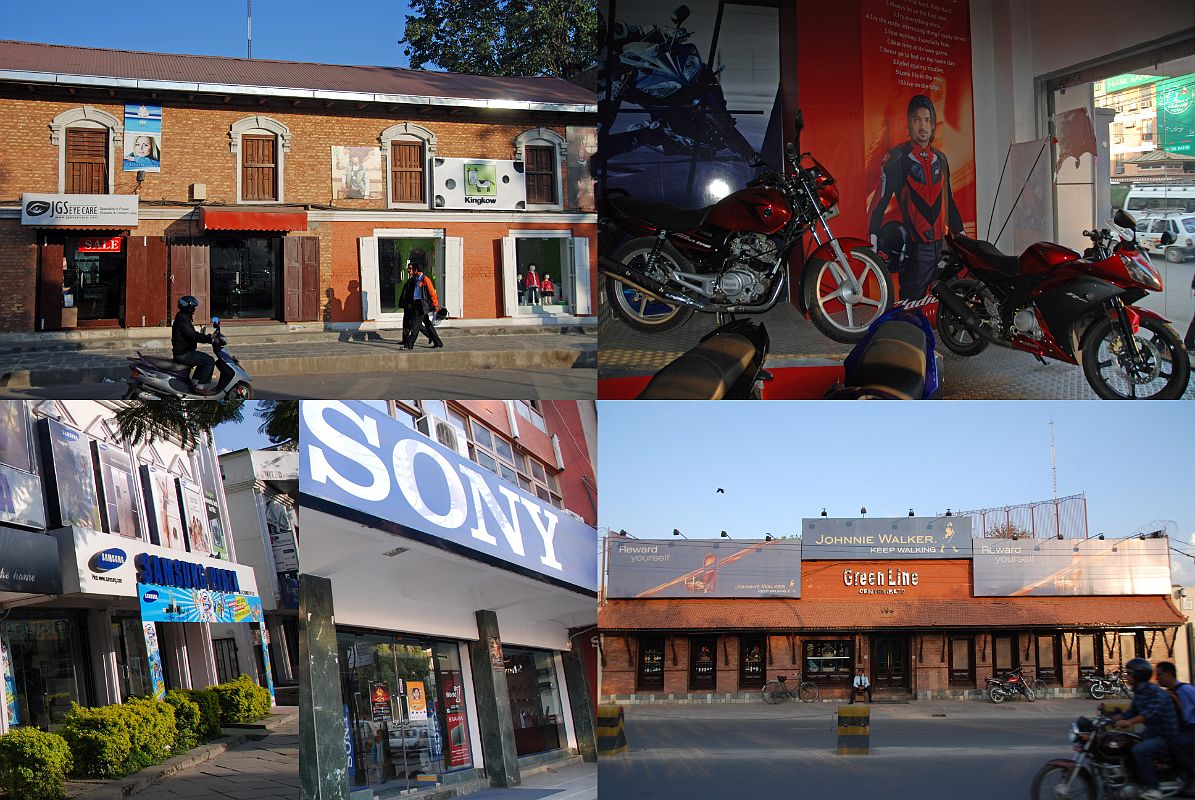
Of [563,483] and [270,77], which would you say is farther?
[563,483]

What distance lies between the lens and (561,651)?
416cm

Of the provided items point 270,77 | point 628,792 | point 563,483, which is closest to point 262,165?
point 270,77

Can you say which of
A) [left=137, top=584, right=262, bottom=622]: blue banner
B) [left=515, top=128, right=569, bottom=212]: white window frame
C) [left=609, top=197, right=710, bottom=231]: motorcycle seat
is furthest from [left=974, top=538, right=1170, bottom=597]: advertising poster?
[left=137, top=584, right=262, bottom=622]: blue banner

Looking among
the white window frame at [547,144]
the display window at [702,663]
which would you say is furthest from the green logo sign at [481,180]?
the display window at [702,663]

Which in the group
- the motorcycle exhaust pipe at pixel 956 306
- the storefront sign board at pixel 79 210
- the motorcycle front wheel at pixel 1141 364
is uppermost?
the storefront sign board at pixel 79 210

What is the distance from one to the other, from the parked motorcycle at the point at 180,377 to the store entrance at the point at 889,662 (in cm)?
292

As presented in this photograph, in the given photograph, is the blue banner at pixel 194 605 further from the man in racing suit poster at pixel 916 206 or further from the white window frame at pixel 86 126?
the man in racing suit poster at pixel 916 206

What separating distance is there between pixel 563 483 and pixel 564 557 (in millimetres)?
312

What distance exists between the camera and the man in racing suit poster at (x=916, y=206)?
3553mm

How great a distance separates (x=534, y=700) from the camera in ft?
13.4

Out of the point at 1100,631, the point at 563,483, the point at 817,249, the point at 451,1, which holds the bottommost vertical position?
the point at 1100,631

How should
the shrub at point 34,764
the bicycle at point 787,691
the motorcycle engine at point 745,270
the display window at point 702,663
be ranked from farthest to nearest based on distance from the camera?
the bicycle at point 787,691 → the display window at point 702,663 → the motorcycle engine at point 745,270 → the shrub at point 34,764

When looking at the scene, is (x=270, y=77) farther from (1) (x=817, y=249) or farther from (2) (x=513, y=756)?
(2) (x=513, y=756)

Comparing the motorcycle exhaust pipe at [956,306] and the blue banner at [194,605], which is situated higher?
the motorcycle exhaust pipe at [956,306]
